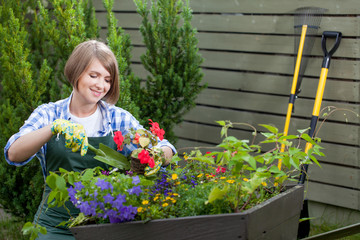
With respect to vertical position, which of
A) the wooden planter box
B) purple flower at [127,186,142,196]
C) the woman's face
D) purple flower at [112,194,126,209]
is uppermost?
the woman's face

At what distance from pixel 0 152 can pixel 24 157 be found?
51.1 inches

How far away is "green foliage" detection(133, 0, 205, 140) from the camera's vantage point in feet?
10.7

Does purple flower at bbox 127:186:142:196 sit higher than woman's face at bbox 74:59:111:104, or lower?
lower

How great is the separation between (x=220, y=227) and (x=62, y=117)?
1118mm

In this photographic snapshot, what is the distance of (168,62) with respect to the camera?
334cm

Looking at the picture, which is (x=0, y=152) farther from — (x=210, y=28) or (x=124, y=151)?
(x=210, y=28)

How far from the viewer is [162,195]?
4.80 ft

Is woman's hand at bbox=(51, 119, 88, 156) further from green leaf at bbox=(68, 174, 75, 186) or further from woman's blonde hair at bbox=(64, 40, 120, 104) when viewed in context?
woman's blonde hair at bbox=(64, 40, 120, 104)

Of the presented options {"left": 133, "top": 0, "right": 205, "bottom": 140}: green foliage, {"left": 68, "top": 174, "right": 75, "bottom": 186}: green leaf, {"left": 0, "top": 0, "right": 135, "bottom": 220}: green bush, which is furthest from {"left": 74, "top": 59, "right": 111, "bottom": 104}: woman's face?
{"left": 133, "top": 0, "right": 205, "bottom": 140}: green foliage

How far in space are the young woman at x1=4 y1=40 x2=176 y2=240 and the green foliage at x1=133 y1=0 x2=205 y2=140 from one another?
1.12 meters

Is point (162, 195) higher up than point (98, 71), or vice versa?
point (98, 71)

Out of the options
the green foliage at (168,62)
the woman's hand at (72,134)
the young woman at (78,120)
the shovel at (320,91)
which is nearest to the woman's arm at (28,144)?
the young woman at (78,120)

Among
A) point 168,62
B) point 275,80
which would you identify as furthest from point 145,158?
point 275,80

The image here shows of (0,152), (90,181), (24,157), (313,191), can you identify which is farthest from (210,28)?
(90,181)
